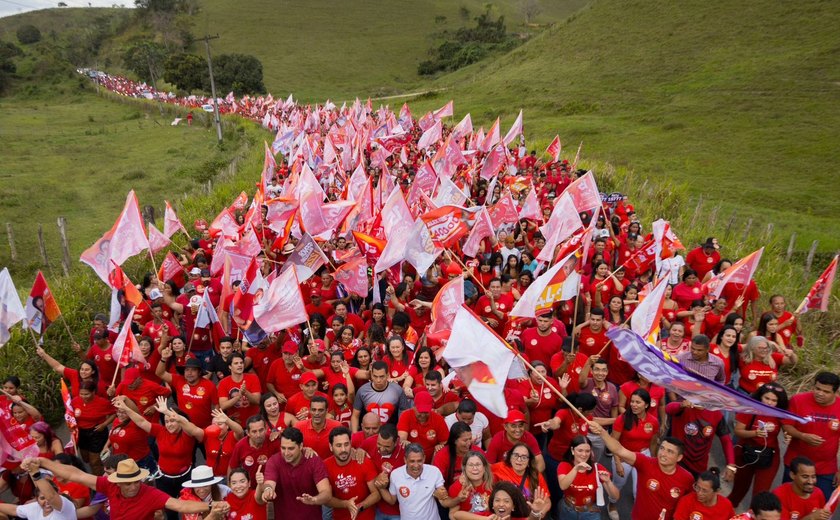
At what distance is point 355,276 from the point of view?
894cm

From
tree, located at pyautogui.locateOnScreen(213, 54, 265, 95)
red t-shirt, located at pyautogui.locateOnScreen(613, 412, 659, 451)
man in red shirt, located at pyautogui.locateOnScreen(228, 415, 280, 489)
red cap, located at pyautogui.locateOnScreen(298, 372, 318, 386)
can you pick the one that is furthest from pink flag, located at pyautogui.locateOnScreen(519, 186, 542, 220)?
tree, located at pyautogui.locateOnScreen(213, 54, 265, 95)

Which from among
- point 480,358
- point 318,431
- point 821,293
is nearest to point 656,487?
point 480,358

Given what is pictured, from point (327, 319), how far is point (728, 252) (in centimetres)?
1164

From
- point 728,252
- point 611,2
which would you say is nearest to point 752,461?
point 728,252

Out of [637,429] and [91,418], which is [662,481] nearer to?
[637,429]

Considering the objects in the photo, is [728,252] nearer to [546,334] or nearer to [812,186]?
[546,334]

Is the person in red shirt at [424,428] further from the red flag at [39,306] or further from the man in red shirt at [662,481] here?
the red flag at [39,306]

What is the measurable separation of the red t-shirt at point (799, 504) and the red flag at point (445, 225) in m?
5.62

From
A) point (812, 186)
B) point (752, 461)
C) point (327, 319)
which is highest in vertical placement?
point (327, 319)

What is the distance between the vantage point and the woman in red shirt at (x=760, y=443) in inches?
219

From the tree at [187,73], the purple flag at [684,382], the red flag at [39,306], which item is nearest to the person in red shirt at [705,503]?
the purple flag at [684,382]

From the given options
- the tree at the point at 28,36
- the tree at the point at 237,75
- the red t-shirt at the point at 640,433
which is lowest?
the red t-shirt at the point at 640,433

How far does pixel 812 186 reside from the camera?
2670 cm

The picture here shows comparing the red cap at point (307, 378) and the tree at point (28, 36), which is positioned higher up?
the tree at point (28, 36)
